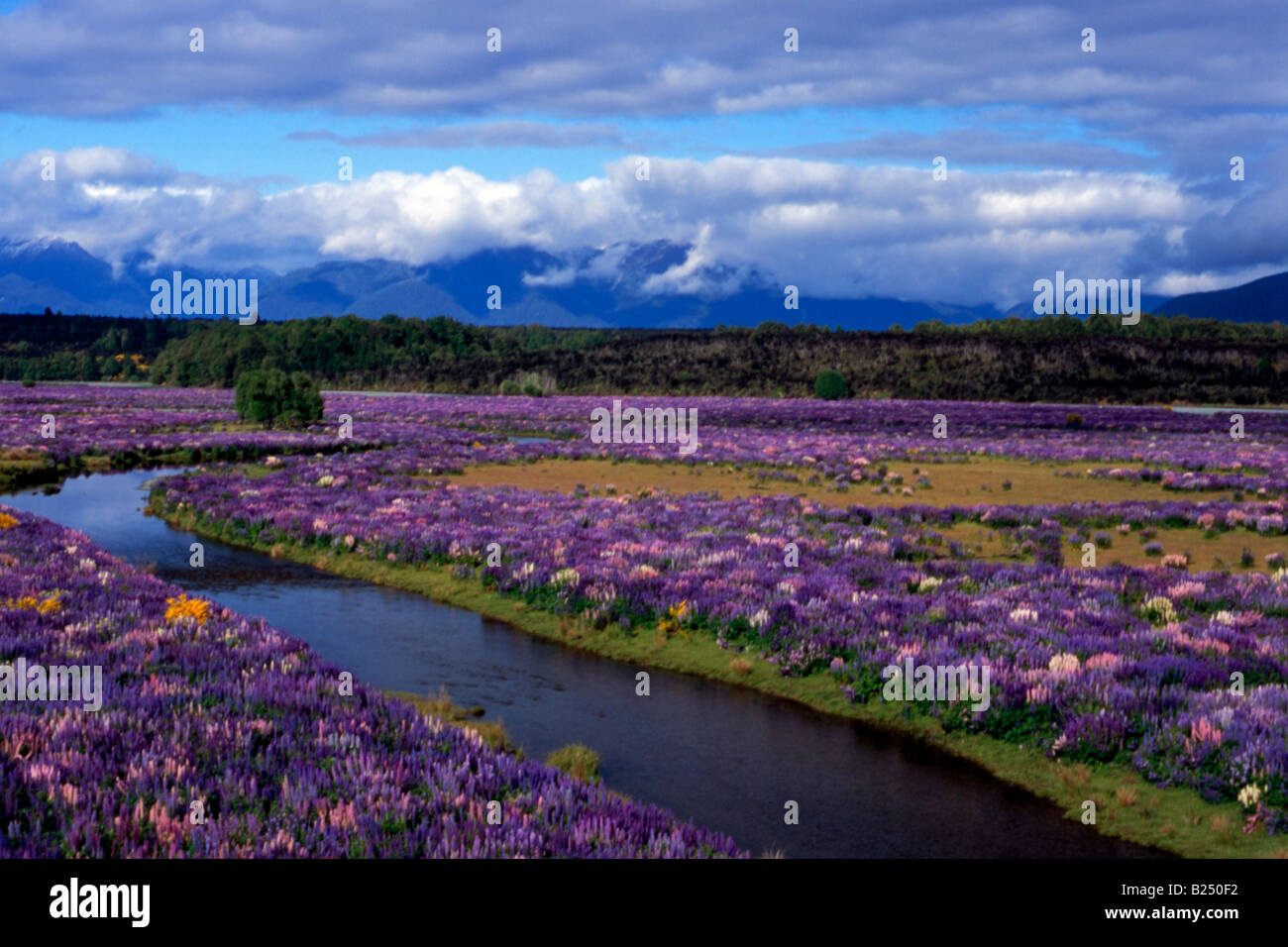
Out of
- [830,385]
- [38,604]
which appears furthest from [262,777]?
[830,385]

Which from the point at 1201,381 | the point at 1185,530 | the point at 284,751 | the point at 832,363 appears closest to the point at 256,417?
the point at 1185,530

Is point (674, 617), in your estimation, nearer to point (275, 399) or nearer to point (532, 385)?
point (275, 399)

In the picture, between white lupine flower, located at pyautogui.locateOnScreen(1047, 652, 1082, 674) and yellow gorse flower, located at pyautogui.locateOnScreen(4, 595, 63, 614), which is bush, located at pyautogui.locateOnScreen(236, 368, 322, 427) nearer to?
yellow gorse flower, located at pyautogui.locateOnScreen(4, 595, 63, 614)

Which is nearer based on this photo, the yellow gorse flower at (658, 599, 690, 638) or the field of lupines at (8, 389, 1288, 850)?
the field of lupines at (8, 389, 1288, 850)

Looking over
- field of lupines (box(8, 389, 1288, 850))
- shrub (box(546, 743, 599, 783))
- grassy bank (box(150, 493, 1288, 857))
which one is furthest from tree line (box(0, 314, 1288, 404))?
shrub (box(546, 743, 599, 783))

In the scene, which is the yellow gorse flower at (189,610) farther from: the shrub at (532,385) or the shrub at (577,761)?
the shrub at (532,385)

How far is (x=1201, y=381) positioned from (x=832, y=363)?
41.5 meters

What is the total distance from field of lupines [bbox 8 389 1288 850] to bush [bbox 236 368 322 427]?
63.3ft

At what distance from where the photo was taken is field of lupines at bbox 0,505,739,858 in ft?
22.6

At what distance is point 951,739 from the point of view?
11.5 metres

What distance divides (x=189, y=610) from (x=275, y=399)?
50518mm

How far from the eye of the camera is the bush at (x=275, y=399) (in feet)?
200
